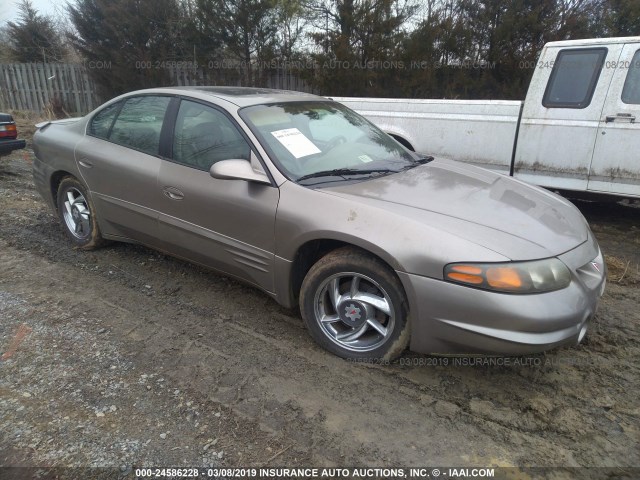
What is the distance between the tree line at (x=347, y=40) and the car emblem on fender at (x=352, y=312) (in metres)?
9.65

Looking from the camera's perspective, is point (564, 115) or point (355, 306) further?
point (564, 115)

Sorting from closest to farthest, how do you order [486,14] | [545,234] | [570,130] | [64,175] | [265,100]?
[545,234] < [265,100] < [64,175] < [570,130] < [486,14]

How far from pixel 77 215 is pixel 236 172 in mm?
2448

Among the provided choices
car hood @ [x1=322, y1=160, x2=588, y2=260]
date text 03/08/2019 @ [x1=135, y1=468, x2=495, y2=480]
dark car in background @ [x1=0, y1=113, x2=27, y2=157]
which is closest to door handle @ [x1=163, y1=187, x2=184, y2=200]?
car hood @ [x1=322, y1=160, x2=588, y2=260]

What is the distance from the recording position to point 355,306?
9.20ft

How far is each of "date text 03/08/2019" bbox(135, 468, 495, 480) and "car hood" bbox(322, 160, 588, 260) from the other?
3.56 ft

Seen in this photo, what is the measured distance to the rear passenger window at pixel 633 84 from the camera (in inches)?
194

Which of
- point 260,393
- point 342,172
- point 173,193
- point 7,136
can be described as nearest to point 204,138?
point 173,193

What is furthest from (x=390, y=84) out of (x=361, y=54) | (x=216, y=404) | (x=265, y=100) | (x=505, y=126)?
(x=216, y=404)

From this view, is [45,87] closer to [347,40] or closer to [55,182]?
[347,40]

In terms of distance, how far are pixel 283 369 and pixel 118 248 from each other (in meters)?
2.67

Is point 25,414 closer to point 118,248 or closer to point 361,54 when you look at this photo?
point 118,248

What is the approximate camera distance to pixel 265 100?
141 inches

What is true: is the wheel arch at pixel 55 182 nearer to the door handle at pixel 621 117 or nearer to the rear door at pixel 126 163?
the rear door at pixel 126 163
